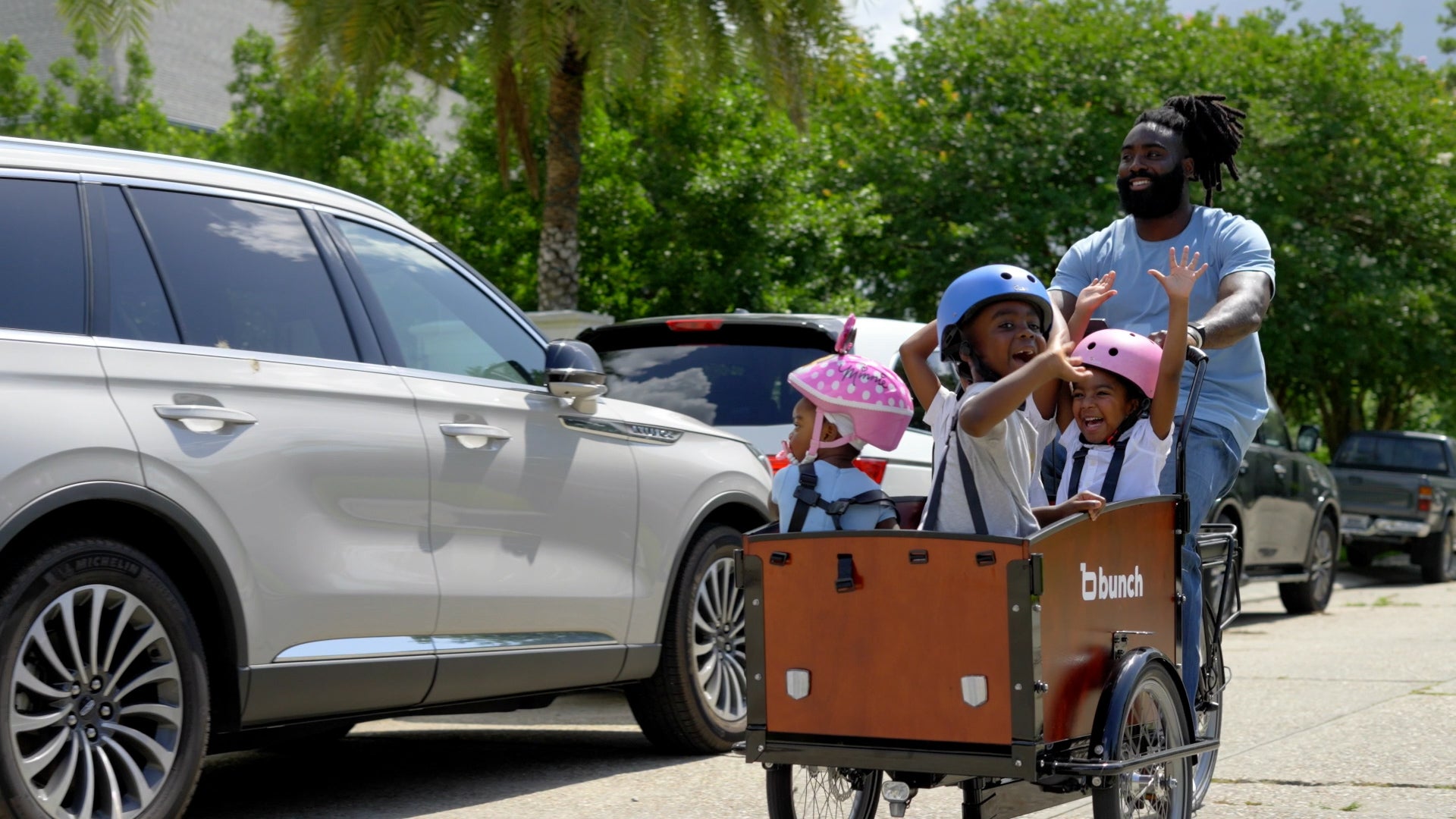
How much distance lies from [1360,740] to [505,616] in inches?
135

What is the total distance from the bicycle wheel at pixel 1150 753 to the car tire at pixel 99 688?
228 cm

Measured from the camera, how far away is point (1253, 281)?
178 inches

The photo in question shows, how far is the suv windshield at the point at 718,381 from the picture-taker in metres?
7.34

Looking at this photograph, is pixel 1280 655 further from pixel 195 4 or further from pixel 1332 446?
pixel 195 4

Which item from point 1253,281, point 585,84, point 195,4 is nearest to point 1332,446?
point 585,84

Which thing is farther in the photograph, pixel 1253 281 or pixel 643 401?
pixel 643 401

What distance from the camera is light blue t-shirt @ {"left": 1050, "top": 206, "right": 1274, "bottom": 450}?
15.4 ft

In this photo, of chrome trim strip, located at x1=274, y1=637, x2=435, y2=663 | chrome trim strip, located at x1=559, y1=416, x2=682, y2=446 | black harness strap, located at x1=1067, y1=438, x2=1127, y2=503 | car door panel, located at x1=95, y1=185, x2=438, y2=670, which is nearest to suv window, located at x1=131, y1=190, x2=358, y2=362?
car door panel, located at x1=95, y1=185, x2=438, y2=670

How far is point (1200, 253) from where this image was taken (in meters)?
4.75

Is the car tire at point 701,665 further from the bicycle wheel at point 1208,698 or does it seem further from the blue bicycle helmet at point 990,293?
the blue bicycle helmet at point 990,293

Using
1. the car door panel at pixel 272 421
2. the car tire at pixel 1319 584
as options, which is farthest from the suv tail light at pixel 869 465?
the car tire at pixel 1319 584

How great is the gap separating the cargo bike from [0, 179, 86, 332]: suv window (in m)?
1.81

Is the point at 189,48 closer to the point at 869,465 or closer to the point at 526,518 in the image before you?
the point at 869,465

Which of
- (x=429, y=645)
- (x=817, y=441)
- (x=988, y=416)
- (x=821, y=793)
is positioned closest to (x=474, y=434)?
(x=429, y=645)
